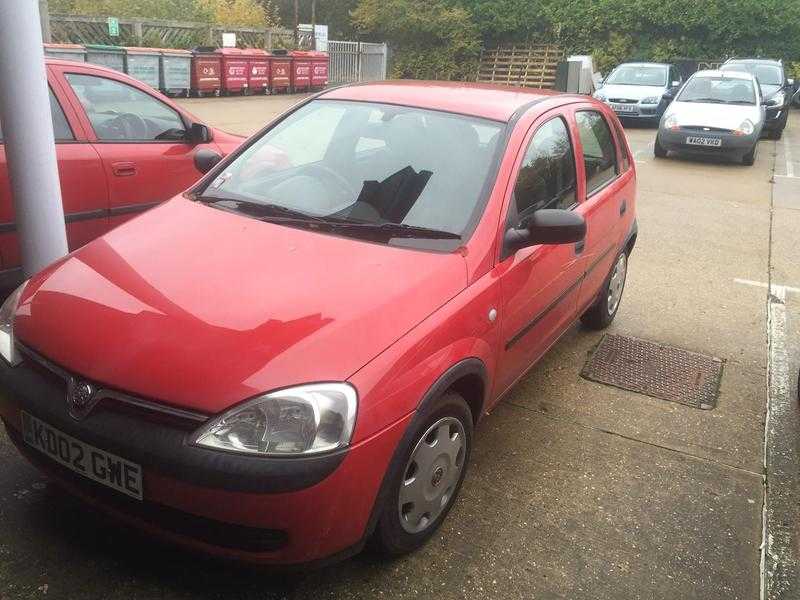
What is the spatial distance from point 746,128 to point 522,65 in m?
17.1

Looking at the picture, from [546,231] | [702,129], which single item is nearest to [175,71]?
[702,129]

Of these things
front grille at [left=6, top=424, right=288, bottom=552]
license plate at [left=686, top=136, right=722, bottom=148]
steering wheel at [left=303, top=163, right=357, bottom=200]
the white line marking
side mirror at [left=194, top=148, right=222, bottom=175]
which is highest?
steering wheel at [left=303, top=163, right=357, bottom=200]

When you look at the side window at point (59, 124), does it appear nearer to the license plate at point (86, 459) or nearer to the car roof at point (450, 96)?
the car roof at point (450, 96)

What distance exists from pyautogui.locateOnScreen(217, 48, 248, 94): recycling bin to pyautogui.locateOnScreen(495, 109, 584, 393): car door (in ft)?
54.6

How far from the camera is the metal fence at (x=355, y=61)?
2611 centimetres

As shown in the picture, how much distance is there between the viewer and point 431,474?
2.52 m

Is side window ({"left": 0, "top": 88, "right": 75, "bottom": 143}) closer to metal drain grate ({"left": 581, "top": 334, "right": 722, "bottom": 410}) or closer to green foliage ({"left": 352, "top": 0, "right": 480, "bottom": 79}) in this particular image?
metal drain grate ({"left": 581, "top": 334, "right": 722, "bottom": 410})

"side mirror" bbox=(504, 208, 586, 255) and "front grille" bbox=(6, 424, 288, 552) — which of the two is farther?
"side mirror" bbox=(504, 208, 586, 255)

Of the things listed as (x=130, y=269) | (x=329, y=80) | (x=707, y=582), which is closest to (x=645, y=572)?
(x=707, y=582)

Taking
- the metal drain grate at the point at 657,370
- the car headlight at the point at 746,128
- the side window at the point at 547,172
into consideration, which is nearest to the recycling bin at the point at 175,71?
the car headlight at the point at 746,128

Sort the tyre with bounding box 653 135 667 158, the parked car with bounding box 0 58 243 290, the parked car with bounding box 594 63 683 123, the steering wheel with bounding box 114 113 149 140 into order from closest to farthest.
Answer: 1. the parked car with bounding box 0 58 243 290
2. the steering wheel with bounding box 114 113 149 140
3. the tyre with bounding box 653 135 667 158
4. the parked car with bounding box 594 63 683 123

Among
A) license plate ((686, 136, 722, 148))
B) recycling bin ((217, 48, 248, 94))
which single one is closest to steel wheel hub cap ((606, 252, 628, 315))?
license plate ((686, 136, 722, 148))

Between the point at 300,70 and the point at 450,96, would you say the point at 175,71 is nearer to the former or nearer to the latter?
the point at 300,70

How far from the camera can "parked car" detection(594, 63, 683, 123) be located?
642 inches
